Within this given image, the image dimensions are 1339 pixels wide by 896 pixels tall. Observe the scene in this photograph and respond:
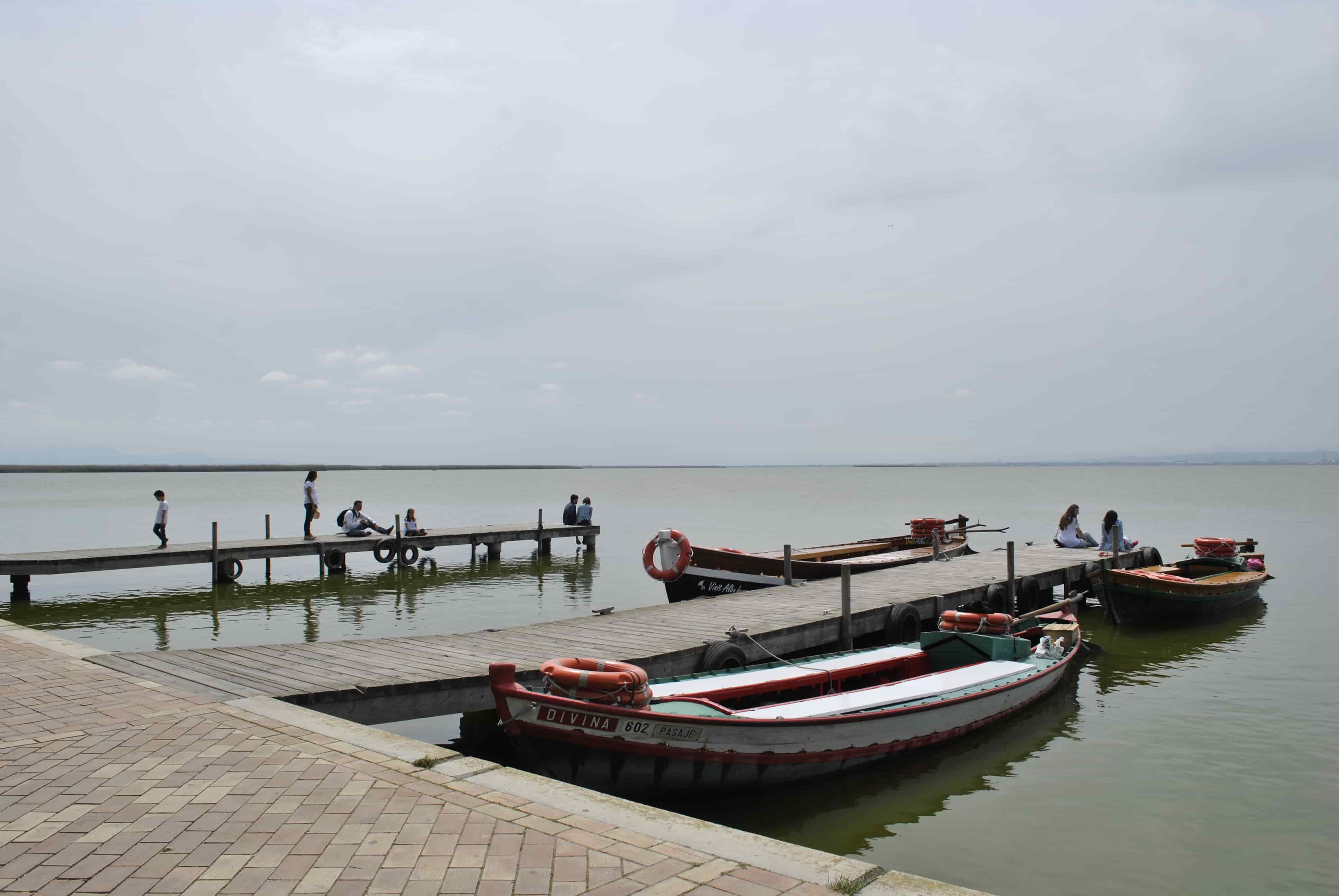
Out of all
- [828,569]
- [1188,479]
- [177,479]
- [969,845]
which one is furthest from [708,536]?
[177,479]

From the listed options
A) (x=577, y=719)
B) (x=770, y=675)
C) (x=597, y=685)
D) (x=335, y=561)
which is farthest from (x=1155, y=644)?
(x=335, y=561)

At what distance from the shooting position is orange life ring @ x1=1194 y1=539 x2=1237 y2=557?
2147cm

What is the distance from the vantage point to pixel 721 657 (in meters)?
10.2

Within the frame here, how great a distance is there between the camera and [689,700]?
26.5 ft

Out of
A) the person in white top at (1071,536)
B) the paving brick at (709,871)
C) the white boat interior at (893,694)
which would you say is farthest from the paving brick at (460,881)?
the person in white top at (1071,536)

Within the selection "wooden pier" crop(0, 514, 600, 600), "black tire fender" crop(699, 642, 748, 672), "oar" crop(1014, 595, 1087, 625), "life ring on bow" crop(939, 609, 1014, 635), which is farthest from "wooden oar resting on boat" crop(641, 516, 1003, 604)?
"wooden pier" crop(0, 514, 600, 600)

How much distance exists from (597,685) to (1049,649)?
719cm

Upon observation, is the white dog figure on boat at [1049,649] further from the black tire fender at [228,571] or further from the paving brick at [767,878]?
the black tire fender at [228,571]

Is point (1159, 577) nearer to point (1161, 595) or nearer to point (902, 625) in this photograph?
point (1161, 595)

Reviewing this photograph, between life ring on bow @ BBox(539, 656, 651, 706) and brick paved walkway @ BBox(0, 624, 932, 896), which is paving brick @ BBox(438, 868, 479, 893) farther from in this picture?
life ring on bow @ BBox(539, 656, 651, 706)

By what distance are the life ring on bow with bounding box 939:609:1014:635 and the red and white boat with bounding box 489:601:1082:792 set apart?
0.27 m

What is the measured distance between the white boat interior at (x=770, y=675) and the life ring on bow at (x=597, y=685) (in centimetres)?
59

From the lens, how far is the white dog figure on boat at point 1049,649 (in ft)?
38.0

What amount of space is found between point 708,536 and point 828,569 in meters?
22.2
